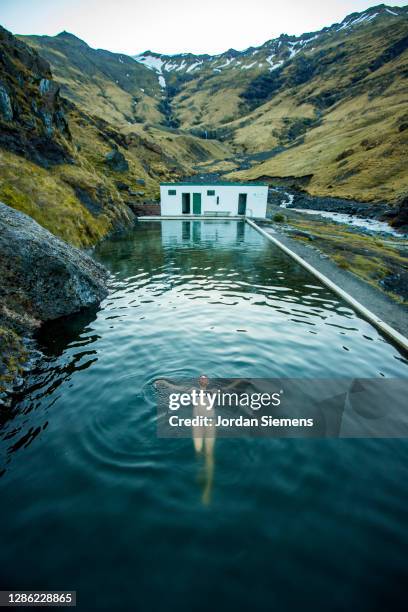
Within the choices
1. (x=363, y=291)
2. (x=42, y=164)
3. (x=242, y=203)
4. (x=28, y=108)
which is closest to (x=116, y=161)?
(x=242, y=203)

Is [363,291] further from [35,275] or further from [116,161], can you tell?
[116,161]

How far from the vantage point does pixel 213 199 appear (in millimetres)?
46281

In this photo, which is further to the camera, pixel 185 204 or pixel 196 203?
pixel 185 204

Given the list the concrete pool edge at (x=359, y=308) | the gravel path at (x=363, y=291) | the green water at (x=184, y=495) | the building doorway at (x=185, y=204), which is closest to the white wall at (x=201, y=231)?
the building doorway at (x=185, y=204)

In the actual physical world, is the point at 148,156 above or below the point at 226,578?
above

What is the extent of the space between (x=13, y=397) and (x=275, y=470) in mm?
6427

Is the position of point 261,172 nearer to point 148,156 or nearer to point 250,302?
point 148,156

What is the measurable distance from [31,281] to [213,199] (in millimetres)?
38610

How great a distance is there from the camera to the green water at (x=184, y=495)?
13.6ft

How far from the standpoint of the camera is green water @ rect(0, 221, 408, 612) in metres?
4.16

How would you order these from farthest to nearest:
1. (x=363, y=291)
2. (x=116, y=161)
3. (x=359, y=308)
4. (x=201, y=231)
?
(x=116, y=161), (x=201, y=231), (x=363, y=291), (x=359, y=308)

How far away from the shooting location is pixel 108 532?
4770 millimetres

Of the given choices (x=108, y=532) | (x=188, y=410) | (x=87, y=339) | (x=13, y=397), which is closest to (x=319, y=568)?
(x=108, y=532)

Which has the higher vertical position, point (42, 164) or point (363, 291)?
point (42, 164)
